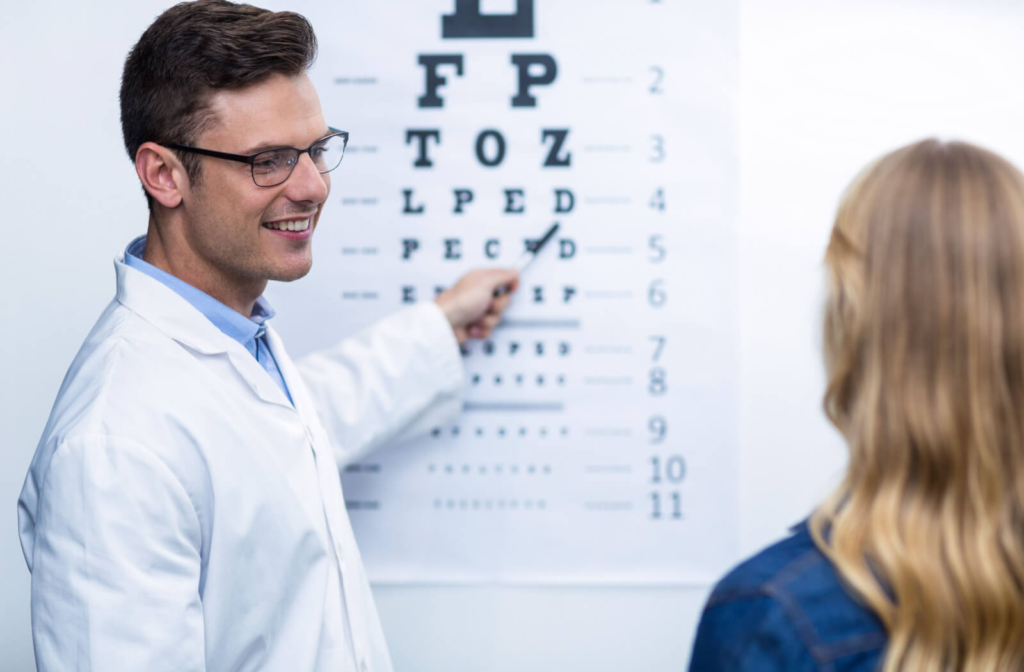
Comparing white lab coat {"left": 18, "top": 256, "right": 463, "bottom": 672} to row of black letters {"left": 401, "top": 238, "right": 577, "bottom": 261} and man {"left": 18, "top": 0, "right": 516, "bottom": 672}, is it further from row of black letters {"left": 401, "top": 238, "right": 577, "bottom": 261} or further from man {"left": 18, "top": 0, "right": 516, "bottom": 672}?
row of black letters {"left": 401, "top": 238, "right": 577, "bottom": 261}

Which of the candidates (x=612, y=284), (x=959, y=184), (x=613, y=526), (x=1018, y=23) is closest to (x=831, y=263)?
(x=959, y=184)

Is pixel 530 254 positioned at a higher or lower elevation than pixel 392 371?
higher

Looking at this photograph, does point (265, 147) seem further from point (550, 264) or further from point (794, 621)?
point (794, 621)

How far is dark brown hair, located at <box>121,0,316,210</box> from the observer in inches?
29.4

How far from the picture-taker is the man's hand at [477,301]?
98 centimetres

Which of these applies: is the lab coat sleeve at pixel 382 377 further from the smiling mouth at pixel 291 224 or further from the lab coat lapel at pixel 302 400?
the smiling mouth at pixel 291 224

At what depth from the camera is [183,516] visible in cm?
68

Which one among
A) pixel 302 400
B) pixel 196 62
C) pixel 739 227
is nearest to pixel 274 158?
pixel 196 62

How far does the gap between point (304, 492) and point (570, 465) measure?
0.38 metres

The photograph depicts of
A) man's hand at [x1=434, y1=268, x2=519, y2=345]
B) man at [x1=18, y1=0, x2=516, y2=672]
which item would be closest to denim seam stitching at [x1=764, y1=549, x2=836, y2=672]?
man at [x1=18, y1=0, x2=516, y2=672]

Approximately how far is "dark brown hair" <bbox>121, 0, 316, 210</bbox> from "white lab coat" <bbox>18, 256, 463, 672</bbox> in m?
0.15

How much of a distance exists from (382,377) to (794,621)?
60cm

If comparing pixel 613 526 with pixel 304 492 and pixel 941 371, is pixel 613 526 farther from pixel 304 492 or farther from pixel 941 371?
pixel 941 371

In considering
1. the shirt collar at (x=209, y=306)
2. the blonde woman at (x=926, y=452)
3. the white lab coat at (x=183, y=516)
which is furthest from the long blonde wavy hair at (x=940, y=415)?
the shirt collar at (x=209, y=306)
